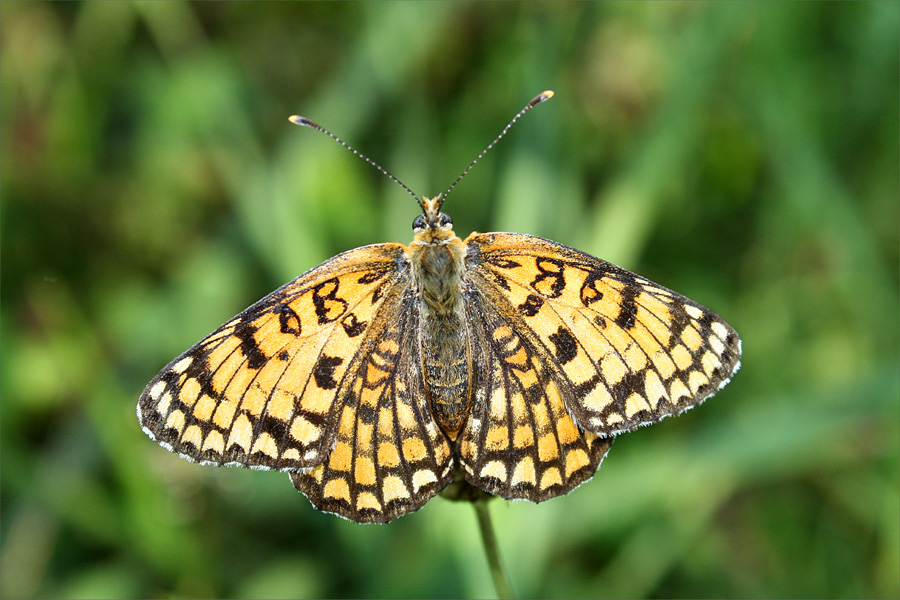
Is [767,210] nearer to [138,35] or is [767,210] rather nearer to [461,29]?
[461,29]

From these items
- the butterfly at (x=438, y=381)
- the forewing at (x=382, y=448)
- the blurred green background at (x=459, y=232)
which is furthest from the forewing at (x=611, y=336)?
the blurred green background at (x=459, y=232)

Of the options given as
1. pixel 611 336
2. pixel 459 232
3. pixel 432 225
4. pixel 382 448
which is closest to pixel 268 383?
pixel 382 448

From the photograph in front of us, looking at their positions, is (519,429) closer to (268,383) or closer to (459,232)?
(268,383)

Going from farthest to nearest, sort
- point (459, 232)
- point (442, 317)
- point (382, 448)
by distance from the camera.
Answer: point (459, 232)
point (442, 317)
point (382, 448)

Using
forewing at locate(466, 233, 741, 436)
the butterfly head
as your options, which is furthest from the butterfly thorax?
forewing at locate(466, 233, 741, 436)

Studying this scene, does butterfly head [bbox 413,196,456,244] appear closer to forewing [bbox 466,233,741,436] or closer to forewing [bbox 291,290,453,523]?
forewing [bbox 466,233,741,436]

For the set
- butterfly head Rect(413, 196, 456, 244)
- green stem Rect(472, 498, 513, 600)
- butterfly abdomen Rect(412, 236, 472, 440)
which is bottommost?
green stem Rect(472, 498, 513, 600)

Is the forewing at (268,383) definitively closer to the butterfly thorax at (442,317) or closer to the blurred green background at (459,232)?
the butterfly thorax at (442,317)

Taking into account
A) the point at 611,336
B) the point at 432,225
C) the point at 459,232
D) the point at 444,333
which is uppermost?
the point at 459,232
